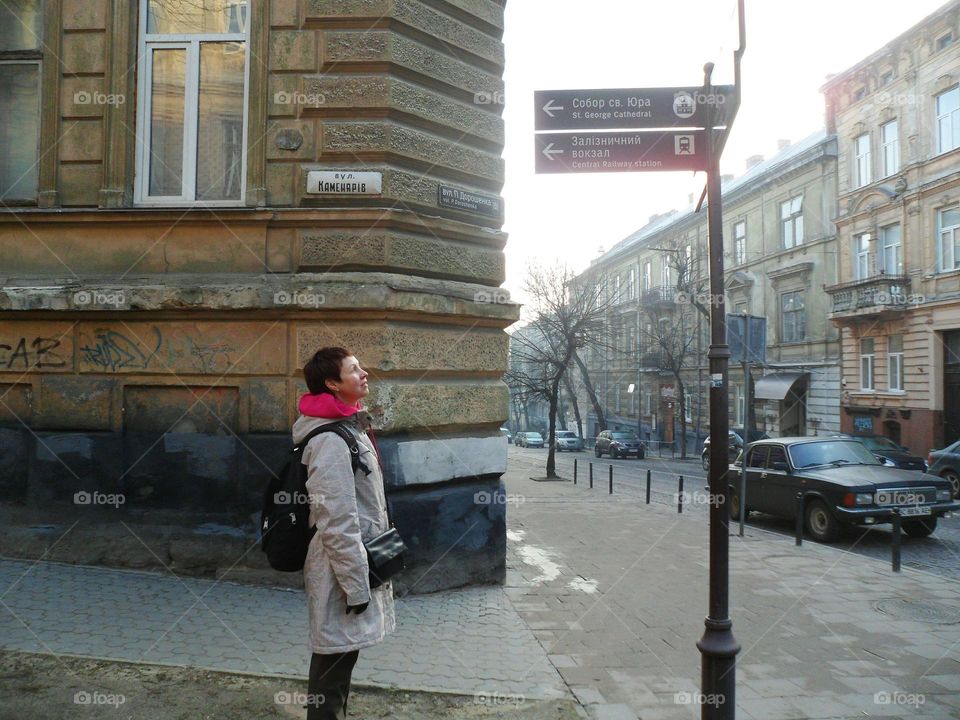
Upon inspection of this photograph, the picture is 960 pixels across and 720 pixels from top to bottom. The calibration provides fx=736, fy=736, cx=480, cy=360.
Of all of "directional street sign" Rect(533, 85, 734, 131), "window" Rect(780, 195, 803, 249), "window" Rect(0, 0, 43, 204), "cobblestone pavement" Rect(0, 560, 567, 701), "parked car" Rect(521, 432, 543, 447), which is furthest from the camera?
"parked car" Rect(521, 432, 543, 447)

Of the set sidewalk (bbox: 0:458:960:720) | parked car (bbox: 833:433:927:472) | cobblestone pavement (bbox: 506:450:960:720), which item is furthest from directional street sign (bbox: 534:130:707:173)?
parked car (bbox: 833:433:927:472)

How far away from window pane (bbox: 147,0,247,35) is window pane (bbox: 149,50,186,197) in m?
0.27

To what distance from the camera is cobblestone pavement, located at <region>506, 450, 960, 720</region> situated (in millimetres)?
4797

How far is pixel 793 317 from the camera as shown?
36938 millimetres

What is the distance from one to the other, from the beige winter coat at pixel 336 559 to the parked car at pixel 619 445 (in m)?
37.9

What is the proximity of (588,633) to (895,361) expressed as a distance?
28.1 m

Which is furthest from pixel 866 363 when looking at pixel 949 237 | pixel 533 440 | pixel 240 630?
pixel 240 630

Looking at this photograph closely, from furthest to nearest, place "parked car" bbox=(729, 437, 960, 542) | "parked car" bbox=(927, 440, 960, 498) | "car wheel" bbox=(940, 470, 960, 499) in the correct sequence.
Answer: "parked car" bbox=(927, 440, 960, 498) < "car wheel" bbox=(940, 470, 960, 499) < "parked car" bbox=(729, 437, 960, 542)

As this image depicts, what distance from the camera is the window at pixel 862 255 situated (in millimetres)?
31062

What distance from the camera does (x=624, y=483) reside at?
2369cm

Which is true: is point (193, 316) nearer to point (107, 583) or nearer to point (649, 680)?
point (107, 583)

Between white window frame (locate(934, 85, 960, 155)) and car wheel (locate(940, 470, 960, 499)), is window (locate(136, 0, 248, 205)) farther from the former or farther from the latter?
white window frame (locate(934, 85, 960, 155))

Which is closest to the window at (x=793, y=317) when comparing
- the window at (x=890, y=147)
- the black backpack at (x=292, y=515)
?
the window at (x=890, y=147)

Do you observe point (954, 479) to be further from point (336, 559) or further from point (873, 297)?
point (336, 559)
